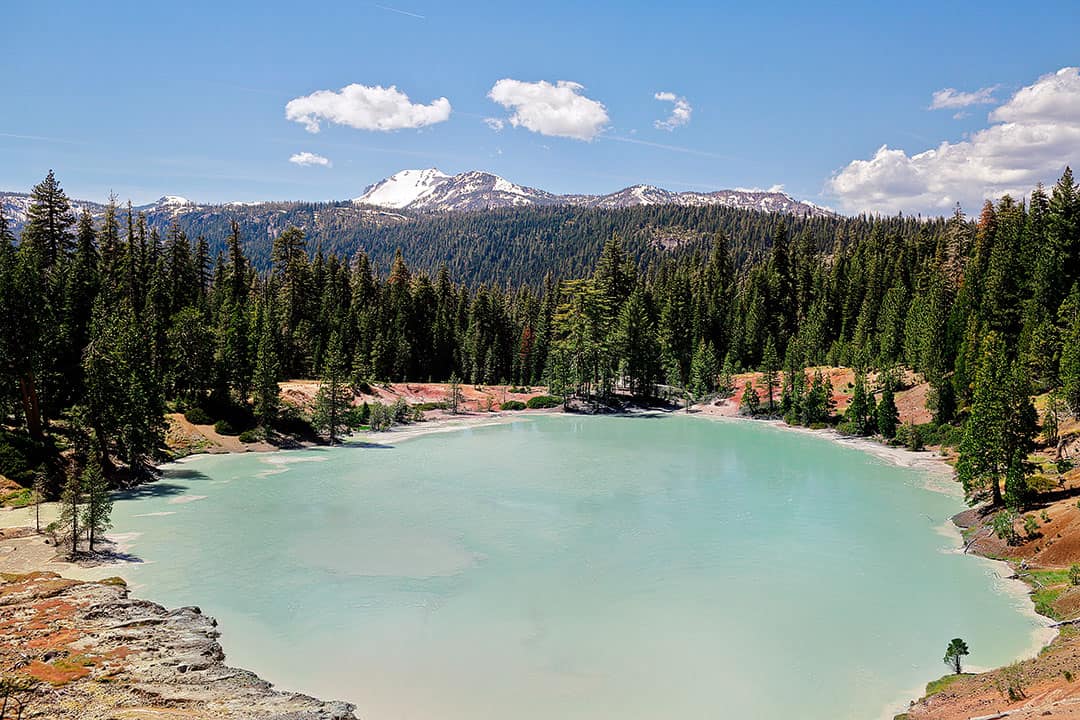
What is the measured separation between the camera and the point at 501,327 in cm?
10956

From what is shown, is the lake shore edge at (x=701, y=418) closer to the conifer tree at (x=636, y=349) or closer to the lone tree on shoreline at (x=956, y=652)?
the lone tree on shoreline at (x=956, y=652)

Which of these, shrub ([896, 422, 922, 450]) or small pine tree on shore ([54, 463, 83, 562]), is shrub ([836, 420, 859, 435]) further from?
small pine tree on shore ([54, 463, 83, 562])

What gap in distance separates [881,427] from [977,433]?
96.1ft

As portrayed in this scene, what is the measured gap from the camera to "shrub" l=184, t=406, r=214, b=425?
51.7 meters

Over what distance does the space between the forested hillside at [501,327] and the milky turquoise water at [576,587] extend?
800cm

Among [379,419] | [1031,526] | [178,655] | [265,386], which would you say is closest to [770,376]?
[379,419]

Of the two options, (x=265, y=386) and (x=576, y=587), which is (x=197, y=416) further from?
(x=576, y=587)

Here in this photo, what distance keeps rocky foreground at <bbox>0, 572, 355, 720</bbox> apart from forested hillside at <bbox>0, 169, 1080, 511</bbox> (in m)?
19.8

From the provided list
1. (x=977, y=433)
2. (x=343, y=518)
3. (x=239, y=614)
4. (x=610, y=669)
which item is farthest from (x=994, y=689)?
(x=343, y=518)

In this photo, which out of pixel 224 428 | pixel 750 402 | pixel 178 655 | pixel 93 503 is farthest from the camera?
pixel 750 402

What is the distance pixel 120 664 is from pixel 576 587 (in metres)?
13.4

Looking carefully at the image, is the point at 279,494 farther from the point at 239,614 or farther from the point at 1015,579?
the point at 1015,579

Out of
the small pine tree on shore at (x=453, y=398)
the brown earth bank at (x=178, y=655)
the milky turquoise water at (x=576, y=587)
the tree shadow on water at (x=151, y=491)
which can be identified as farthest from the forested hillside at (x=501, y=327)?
the small pine tree on shore at (x=453, y=398)

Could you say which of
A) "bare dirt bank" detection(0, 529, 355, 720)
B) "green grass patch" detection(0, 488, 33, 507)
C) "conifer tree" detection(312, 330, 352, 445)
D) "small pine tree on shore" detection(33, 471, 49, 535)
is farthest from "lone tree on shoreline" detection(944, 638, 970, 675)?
"conifer tree" detection(312, 330, 352, 445)
